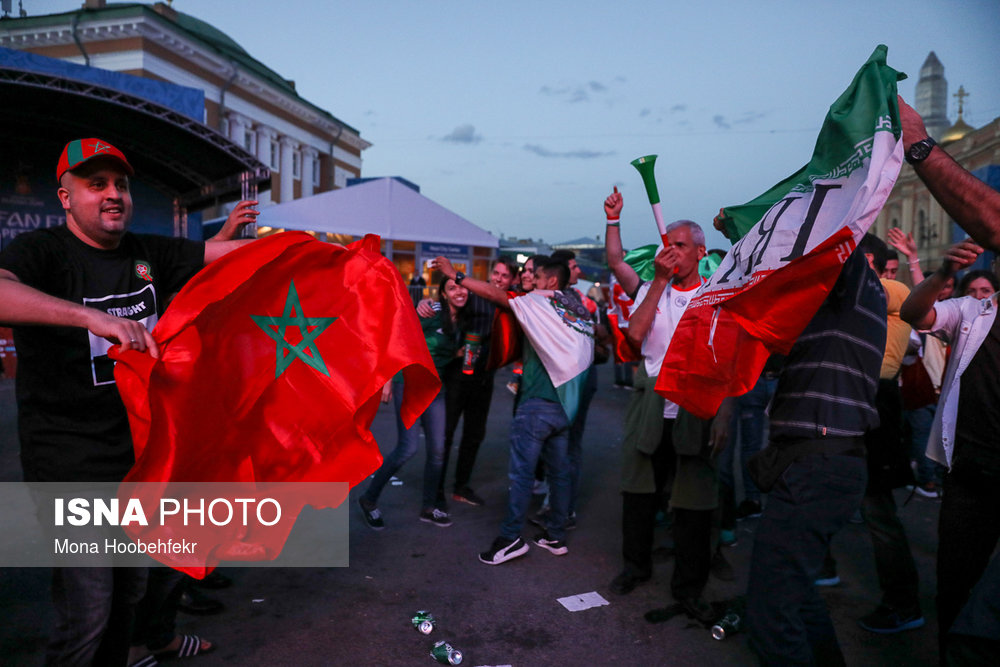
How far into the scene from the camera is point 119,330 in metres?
2.24

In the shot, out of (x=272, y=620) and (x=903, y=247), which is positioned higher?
(x=903, y=247)

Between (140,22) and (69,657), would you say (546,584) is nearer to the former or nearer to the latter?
(69,657)

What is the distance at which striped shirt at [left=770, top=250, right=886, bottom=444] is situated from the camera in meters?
2.74

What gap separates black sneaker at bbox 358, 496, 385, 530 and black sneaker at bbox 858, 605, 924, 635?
135 inches

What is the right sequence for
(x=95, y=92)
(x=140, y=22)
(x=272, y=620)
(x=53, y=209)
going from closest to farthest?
(x=272, y=620) → (x=95, y=92) → (x=53, y=209) → (x=140, y=22)

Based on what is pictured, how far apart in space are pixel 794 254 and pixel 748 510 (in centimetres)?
423

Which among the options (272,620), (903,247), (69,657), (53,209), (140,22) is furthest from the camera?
(140,22)

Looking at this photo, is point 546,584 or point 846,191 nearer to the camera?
point 846,191

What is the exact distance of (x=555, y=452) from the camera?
4.99m

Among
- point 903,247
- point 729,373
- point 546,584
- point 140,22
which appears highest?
point 140,22

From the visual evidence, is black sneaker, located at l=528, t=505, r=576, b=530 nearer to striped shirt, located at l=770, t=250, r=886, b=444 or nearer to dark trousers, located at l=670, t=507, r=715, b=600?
dark trousers, located at l=670, t=507, r=715, b=600

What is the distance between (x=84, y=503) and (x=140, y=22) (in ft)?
89.6

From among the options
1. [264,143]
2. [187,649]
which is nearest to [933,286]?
A: [187,649]

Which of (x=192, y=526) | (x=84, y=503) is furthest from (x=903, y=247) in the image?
(x=84, y=503)
